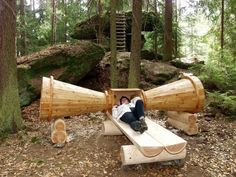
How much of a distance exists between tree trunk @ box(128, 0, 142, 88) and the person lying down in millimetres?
2829

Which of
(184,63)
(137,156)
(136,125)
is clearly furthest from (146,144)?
(184,63)

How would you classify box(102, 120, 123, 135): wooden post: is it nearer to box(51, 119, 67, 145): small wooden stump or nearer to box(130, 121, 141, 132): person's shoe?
box(51, 119, 67, 145): small wooden stump

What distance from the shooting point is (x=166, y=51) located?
1330 cm

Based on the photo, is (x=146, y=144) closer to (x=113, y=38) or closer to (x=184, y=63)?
(x=113, y=38)

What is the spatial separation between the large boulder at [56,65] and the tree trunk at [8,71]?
211 centimetres

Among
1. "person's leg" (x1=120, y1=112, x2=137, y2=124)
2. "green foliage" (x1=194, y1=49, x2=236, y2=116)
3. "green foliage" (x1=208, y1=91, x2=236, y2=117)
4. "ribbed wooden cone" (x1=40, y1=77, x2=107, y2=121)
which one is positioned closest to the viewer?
"person's leg" (x1=120, y1=112, x2=137, y2=124)

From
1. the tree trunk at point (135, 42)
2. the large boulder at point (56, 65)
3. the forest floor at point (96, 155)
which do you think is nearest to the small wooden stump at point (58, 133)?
the forest floor at point (96, 155)

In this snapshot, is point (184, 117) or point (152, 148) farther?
point (184, 117)

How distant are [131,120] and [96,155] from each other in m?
1.00

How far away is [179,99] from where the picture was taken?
6801 mm

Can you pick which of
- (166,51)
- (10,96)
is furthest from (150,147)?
(166,51)

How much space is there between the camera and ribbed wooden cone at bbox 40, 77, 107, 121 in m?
6.10

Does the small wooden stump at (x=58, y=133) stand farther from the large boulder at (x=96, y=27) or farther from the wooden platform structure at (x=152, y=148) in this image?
the large boulder at (x=96, y=27)

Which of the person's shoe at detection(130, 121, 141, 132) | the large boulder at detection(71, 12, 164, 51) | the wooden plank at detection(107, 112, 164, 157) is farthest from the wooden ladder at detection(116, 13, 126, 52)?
the wooden plank at detection(107, 112, 164, 157)
